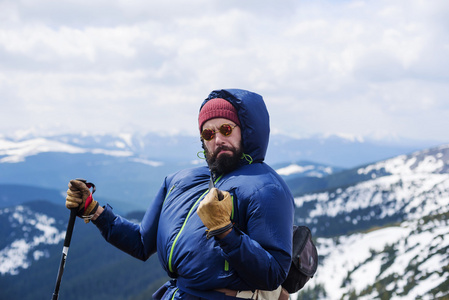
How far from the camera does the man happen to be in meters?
3.83

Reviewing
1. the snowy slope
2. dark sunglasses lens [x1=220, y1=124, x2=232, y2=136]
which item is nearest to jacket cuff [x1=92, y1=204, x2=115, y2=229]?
dark sunglasses lens [x1=220, y1=124, x2=232, y2=136]

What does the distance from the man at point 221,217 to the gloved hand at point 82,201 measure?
0.01m

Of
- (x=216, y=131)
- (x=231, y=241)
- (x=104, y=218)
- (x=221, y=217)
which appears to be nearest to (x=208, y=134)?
(x=216, y=131)

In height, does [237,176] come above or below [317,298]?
above

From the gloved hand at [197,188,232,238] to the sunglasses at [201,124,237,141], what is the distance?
0.97 metres

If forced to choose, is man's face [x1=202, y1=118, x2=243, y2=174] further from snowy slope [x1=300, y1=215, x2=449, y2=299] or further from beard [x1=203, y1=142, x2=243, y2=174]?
snowy slope [x1=300, y1=215, x2=449, y2=299]

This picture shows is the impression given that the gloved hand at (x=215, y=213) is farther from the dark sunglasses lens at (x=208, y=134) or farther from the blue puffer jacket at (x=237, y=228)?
the dark sunglasses lens at (x=208, y=134)

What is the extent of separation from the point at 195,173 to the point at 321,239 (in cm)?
17674

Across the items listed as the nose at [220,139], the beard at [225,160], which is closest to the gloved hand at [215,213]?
the beard at [225,160]

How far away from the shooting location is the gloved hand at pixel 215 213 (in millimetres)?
3705

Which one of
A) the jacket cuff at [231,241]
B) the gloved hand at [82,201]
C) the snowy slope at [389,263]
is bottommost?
the snowy slope at [389,263]

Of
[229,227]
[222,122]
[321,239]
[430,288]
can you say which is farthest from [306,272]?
[321,239]

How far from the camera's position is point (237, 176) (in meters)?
4.43

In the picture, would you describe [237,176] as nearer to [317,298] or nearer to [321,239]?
[317,298]
